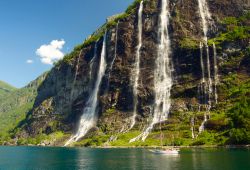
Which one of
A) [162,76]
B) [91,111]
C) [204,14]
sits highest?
[204,14]

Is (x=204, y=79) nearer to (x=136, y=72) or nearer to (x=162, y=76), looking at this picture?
(x=162, y=76)

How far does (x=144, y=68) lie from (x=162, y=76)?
→ 10.0 m

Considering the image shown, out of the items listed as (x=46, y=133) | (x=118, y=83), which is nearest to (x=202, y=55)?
(x=118, y=83)

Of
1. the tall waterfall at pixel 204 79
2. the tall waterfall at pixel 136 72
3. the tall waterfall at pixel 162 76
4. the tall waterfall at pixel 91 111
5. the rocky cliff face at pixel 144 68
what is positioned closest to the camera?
the tall waterfall at pixel 204 79

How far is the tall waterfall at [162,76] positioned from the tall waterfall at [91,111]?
3007 centimetres

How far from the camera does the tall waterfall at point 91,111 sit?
16450cm

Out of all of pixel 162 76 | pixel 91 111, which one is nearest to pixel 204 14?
pixel 162 76

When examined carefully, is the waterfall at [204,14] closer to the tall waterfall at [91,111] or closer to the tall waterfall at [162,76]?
the tall waterfall at [162,76]

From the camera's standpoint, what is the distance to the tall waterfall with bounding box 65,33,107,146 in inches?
6476

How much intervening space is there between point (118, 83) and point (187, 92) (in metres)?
34.2

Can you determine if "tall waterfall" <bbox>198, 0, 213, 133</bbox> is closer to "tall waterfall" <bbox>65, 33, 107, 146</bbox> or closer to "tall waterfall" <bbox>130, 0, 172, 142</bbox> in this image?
"tall waterfall" <bbox>130, 0, 172, 142</bbox>

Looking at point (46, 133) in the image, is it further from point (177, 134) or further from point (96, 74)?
point (177, 134)

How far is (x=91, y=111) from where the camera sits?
561 ft

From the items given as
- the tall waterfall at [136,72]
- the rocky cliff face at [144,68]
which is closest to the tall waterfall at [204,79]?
the rocky cliff face at [144,68]
